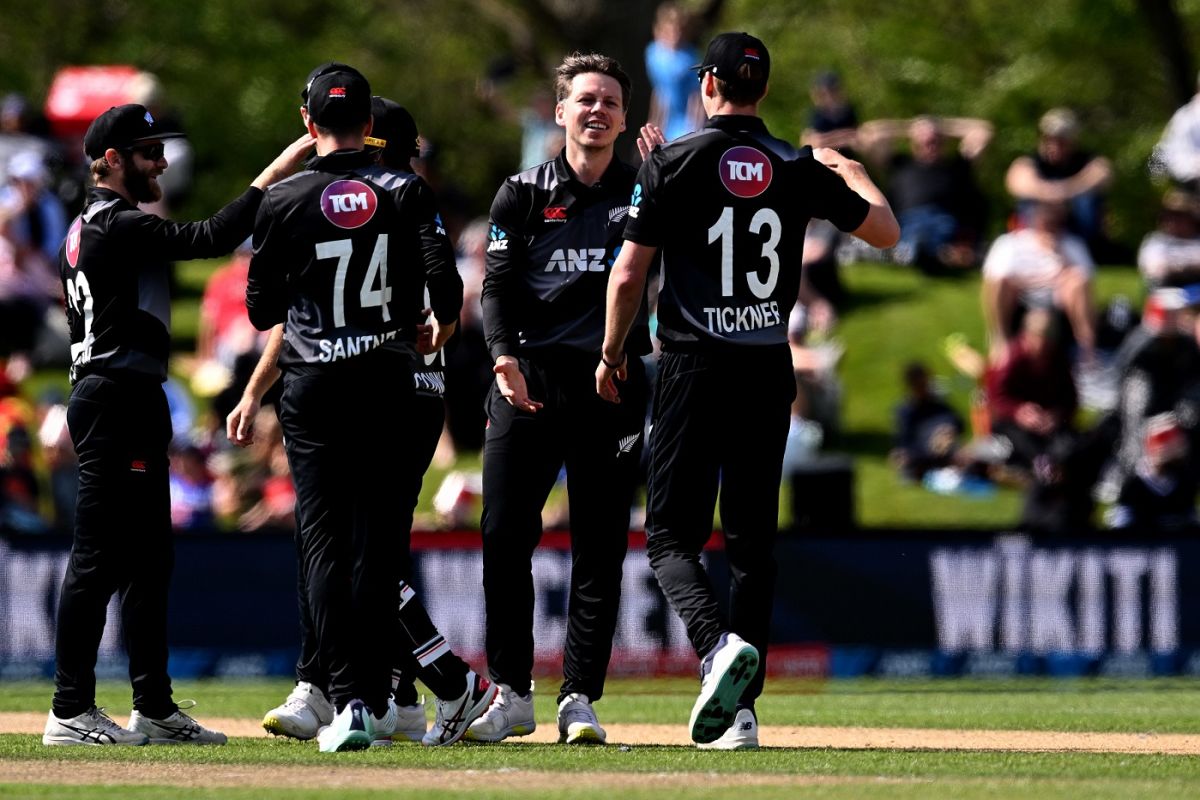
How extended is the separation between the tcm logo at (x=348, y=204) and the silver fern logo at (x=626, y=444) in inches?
54.8

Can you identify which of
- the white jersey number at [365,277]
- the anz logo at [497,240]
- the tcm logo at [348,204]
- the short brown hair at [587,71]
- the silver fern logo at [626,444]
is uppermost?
the short brown hair at [587,71]

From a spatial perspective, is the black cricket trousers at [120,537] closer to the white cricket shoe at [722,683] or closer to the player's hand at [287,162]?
the player's hand at [287,162]

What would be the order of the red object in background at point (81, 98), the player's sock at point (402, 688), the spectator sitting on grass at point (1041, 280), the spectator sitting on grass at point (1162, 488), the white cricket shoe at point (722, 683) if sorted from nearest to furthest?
1. the white cricket shoe at point (722, 683)
2. the player's sock at point (402, 688)
3. the spectator sitting on grass at point (1162, 488)
4. the spectator sitting on grass at point (1041, 280)
5. the red object in background at point (81, 98)

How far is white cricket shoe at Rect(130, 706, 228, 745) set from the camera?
824 cm

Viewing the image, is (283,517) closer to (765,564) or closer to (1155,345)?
(1155,345)

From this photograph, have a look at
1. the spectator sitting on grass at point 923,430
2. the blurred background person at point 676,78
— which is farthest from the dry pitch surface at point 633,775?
the blurred background person at point 676,78

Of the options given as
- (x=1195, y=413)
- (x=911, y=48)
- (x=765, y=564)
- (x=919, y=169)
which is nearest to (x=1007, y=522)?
(x=1195, y=413)

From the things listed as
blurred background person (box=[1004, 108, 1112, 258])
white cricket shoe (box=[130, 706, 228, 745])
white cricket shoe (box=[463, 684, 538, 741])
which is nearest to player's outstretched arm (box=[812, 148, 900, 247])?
white cricket shoe (box=[463, 684, 538, 741])

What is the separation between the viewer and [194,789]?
261 inches

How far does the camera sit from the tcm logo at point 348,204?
7605mm

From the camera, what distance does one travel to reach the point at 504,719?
8.26 meters

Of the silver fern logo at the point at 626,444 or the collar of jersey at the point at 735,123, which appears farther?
the silver fern logo at the point at 626,444

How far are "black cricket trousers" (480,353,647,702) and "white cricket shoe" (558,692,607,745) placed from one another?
0.05 m

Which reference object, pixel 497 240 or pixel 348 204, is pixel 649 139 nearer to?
pixel 497 240
